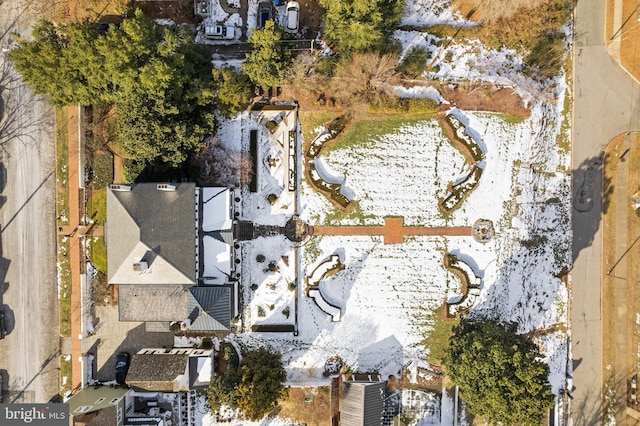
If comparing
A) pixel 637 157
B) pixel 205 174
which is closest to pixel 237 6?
pixel 205 174

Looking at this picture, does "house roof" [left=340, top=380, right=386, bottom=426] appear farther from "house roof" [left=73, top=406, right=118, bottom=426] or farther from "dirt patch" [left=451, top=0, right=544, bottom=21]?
"dirt patch" [left=451, top=0, right=544, bottom=21]

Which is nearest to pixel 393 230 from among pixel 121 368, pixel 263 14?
pixel 263 14

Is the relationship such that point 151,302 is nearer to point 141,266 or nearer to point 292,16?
point 141,266

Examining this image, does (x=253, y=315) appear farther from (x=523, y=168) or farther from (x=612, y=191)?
(x=612, y=191)

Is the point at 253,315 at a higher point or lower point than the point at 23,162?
lower

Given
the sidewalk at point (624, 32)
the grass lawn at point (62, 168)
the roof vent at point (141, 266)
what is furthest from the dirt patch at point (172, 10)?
the sidewalk at point (624, 32)

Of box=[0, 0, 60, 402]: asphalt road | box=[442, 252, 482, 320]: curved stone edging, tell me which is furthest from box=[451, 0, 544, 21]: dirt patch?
box=[0, 0, 60, 402]: asphalt road
